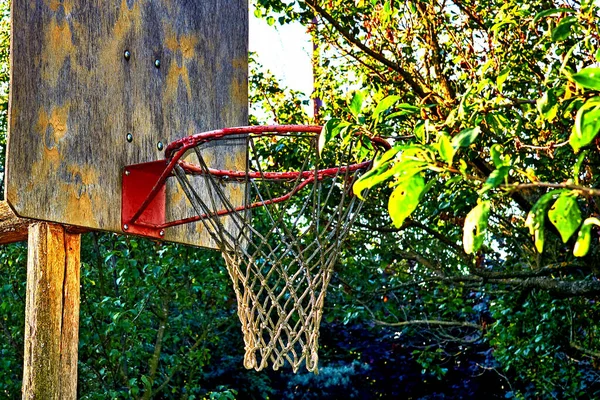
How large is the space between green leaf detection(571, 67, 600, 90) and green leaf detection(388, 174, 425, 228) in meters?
0.29

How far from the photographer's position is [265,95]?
6324 mm

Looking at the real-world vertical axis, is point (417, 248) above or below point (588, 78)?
below

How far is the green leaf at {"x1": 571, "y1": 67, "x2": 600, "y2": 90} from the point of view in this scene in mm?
1448

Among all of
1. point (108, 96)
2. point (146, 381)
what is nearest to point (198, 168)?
point (108, 96)

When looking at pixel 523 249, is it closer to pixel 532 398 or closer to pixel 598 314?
pixel 598 314

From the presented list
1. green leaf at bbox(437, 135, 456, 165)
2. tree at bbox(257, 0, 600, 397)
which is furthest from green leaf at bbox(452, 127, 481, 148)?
tree at bbox(257, 0, 600, 397)

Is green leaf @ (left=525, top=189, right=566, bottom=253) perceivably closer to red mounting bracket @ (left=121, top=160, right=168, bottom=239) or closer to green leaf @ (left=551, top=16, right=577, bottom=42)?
green leaf @ (left=551, top=16, right=577, bottom=42)

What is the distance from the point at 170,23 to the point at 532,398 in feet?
16.6

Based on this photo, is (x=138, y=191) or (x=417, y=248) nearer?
(x=138, y=191)

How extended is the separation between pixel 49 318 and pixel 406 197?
197 centimetres

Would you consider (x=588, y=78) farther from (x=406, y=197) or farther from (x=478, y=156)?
(x=478, y=156)

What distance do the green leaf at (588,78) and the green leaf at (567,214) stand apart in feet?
0.56

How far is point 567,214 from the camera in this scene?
57.7 inches

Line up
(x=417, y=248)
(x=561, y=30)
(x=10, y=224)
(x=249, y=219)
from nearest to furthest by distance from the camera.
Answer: (x=561, y=30), (x=10, y=224), (x=249, y=219), (x=417, y=248)
